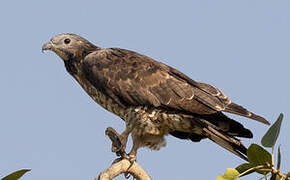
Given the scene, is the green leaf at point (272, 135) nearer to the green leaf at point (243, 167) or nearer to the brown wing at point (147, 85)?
the green leaf at point (243, 167)

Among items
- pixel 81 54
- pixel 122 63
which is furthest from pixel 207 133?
pixel 81 54

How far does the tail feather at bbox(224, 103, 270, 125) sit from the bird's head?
2.57 meters

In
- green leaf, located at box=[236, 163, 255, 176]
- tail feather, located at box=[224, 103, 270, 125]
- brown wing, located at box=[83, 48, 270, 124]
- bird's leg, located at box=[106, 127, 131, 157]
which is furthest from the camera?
brown wing, located at box=[83, 48, 270, 124]

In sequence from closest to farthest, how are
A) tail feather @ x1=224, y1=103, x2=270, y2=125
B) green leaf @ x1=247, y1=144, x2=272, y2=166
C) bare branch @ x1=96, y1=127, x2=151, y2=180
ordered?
green leaf @ x1=247, y1=144, x2=272, y2=166, bare branch @ x1=96, y1=127, x2=151, y2=180, tail feather @ x1=224, y1=103, x2=270, y2=125

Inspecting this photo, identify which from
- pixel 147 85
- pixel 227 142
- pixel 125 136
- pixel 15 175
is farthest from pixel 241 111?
pixel 15 175

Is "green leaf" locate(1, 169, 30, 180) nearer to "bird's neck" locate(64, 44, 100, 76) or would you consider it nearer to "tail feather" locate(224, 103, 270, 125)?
"tail feather" locate(224, 103, 270, 125)

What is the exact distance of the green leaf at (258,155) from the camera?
371cm

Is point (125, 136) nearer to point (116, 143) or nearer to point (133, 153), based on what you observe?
point (133, 153)

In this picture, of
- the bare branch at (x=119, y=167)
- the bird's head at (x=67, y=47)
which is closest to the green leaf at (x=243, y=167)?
the bare branch at (x=119, y=167)

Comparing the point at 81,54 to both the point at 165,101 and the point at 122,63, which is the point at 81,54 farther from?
the point at 165,101

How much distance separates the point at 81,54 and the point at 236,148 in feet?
9.51

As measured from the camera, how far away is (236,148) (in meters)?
6.45

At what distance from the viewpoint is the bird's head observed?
799 centimetres

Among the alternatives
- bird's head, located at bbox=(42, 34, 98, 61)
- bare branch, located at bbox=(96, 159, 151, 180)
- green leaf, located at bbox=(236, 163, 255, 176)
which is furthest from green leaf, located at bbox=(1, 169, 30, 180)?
bird's head, located at bbox=(42, 34, 98, 61)
